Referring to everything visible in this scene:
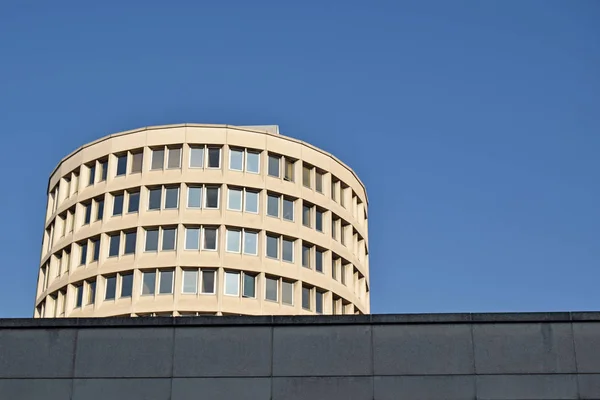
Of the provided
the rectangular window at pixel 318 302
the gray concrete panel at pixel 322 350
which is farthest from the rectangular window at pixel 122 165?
the gray concrete panel at pixel 322 350

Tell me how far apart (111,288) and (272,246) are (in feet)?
40.2

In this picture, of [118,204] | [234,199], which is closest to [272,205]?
[234,199]

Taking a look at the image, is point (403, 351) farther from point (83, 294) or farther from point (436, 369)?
point (83, 294)

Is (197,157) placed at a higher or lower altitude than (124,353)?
higher

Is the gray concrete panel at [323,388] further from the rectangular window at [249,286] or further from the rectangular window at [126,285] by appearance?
the rectangular window at [126,285]

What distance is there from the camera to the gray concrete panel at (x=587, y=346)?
22328mm

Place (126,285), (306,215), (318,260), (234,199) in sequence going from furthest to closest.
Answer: (306,215), (318,260), (234,199), (126,285)

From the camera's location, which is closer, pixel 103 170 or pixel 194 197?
pixel 194 197

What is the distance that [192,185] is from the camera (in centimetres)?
7769

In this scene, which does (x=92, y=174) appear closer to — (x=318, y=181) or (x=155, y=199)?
(x=155, y=199)

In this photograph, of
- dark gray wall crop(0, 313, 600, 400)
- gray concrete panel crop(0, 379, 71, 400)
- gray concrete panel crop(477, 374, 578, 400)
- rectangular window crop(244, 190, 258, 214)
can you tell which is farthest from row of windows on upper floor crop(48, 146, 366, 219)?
gray concrete panel crop(477, 374, 578, 400)

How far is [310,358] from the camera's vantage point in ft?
74.9

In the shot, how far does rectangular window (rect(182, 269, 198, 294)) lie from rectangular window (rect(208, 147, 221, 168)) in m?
8.67

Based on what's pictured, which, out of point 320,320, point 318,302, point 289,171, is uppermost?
point 289,171
